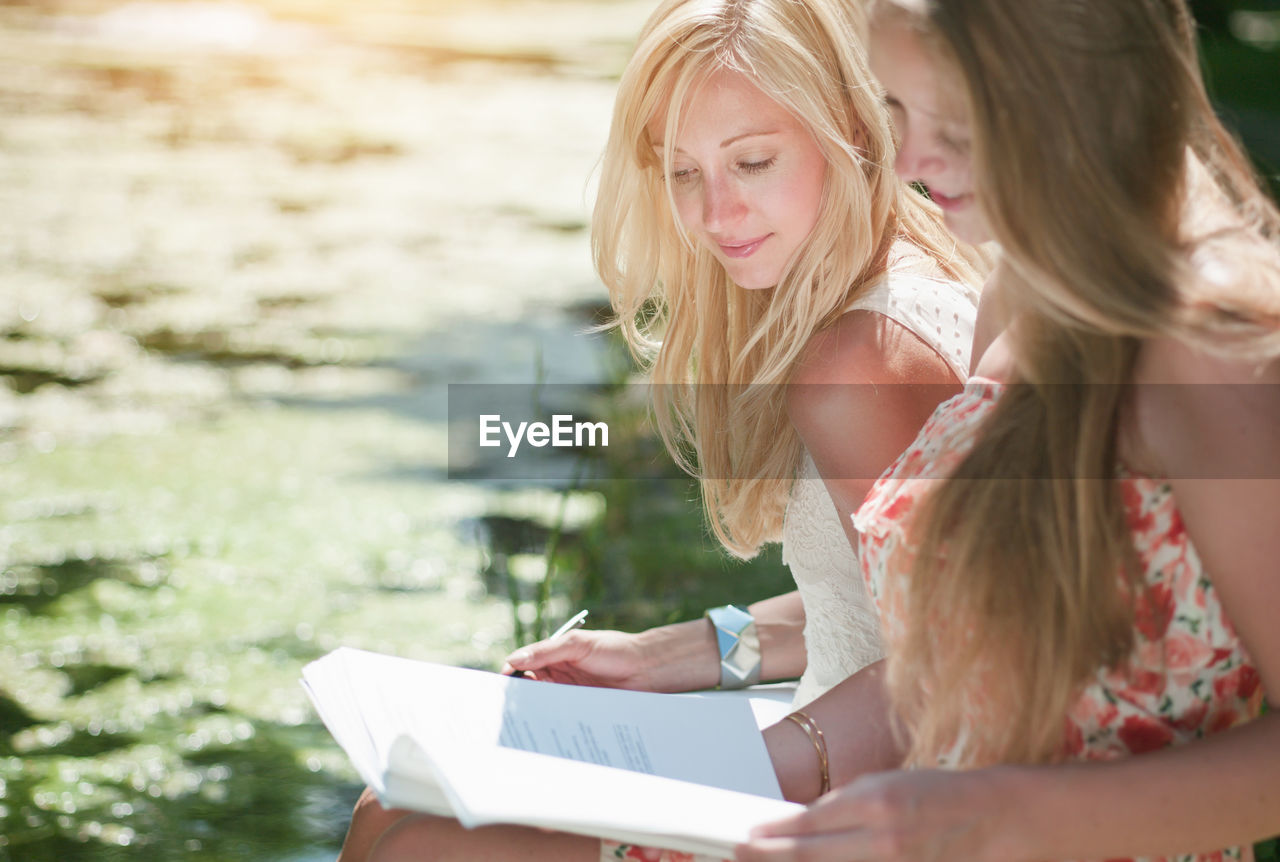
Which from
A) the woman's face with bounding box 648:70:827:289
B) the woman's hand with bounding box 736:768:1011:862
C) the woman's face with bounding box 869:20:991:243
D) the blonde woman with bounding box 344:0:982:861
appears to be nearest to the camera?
the woman's hand with bounding box 736:768:1011:862

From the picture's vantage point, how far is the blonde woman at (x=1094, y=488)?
3.48 ft

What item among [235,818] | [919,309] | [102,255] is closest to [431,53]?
[102,255]

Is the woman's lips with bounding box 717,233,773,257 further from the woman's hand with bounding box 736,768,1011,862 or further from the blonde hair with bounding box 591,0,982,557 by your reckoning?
the woman's hand with bounding box 736,768,1011,862

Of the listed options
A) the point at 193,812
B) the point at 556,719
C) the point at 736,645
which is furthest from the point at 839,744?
the point at 193,812

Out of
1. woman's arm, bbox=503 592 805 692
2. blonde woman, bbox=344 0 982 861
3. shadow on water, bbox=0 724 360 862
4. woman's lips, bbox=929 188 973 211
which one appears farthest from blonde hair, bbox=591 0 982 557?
shadow on water, bbox=0 724 360 862

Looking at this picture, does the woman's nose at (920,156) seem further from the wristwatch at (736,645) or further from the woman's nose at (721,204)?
the wristwatch at (736,645)

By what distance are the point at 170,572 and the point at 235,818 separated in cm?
123

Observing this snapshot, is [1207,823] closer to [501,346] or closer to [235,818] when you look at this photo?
[235,818]

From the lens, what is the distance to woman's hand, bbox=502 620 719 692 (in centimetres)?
165

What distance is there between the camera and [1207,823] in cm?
106

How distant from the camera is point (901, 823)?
1.04m

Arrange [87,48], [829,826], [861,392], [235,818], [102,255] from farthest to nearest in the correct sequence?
[87,48] → [102,255] → [235,818] → [861,392] → [829,826]

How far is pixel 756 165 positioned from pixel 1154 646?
851 mm

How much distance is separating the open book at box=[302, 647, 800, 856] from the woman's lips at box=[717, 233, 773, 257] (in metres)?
0.57
